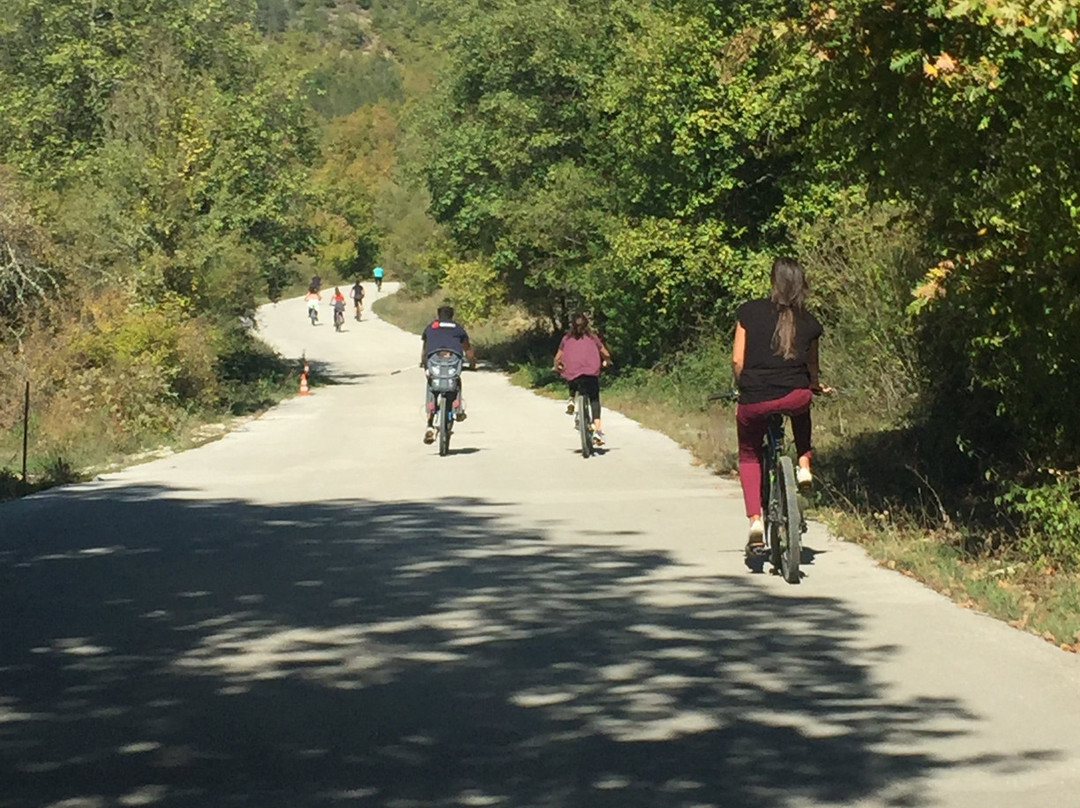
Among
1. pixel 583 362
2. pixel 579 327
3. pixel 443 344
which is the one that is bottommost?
pixel 583 362

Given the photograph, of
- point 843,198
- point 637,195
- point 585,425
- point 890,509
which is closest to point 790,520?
point 890,509

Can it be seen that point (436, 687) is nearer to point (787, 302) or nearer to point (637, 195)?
point (787, 302)

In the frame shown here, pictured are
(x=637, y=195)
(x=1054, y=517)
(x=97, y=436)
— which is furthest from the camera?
(x=637, y=195)

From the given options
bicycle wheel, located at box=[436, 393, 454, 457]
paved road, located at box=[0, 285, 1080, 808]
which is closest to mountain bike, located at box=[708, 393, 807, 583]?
paved road, located at box=[0, 285, 1080, 808]

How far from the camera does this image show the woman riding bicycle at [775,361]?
10641mm

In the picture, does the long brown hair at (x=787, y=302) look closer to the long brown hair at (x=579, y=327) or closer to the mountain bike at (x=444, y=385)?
the mountain bike at (x=444, y=385)

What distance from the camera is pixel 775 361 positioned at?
1065cm

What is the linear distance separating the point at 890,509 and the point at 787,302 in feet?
11.9

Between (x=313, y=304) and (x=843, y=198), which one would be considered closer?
(x=843, y=198)

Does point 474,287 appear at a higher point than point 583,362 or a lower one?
higher

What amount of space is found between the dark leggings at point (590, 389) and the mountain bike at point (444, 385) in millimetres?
1524

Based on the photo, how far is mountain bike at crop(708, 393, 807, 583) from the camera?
10297mm

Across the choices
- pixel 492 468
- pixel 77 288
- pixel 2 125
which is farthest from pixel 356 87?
pixel 492 468

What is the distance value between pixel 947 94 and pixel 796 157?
20829mm
